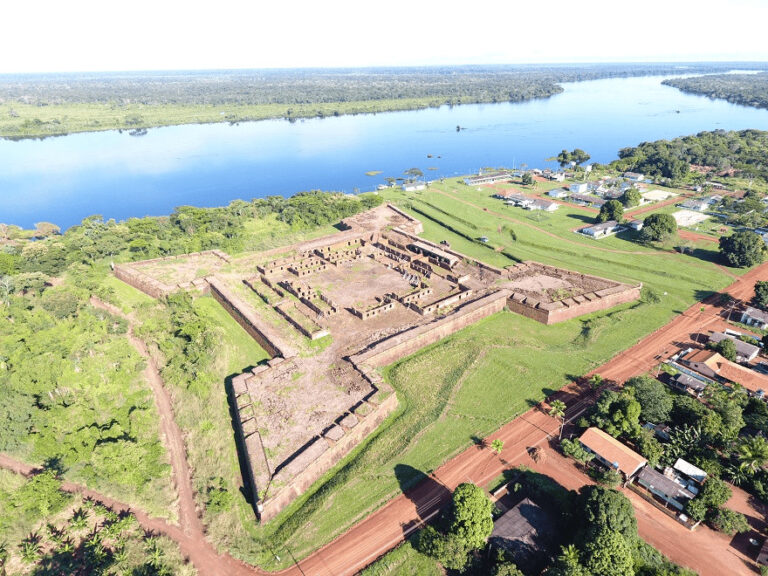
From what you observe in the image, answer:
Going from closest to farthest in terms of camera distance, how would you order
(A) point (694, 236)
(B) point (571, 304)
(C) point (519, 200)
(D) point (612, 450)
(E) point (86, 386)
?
(D) point (612, 450)
(E) point (86, 386)
(B) point (571, 304)
(A) point (694, 236)
(C) point (519, 200)

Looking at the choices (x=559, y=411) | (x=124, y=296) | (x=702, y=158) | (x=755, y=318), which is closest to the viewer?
(x=559, y=411)

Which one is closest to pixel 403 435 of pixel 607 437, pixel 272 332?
pixel 607 437

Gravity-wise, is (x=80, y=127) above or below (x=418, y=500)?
above

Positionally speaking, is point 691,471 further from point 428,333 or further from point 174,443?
point 174,443

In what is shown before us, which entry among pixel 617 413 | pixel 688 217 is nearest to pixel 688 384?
pixel 617 413

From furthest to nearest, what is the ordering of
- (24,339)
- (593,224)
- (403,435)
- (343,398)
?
(593,224), (24,339), (343,398), (403,435)

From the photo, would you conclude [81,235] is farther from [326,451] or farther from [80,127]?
[80,127]

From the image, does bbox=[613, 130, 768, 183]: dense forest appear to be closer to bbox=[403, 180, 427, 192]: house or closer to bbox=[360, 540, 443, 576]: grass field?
bbox=[403, 180, 427, 192]: house
